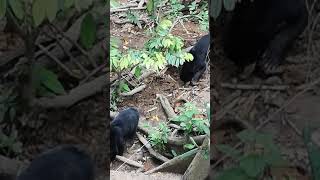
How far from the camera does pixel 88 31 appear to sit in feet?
5.74

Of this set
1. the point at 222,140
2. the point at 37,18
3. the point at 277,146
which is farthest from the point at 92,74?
the point at 277,146

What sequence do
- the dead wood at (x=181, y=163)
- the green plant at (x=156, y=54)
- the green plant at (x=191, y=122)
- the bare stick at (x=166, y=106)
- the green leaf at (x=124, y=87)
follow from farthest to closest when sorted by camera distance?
1. the green leaf at (x=124, y=87)
2. the bare stick at (x=166, y=106)
3. the green plant at (x=191, y=122)
4. the green plant at (x=156, y=54)
5. the dead wood at (x=181, y=163)

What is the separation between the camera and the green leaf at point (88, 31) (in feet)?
5.74

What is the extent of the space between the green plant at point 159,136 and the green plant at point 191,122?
0.09 meters

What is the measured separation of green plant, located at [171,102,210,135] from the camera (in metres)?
3.10

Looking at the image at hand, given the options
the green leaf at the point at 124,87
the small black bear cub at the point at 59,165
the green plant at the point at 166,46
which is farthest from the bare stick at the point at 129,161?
the small black bear cub at the point at 59,165

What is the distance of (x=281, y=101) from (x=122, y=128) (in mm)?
1580

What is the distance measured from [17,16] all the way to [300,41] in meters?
0.80

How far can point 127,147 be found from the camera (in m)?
3.38

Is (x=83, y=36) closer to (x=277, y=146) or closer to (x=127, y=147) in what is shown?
(x=277, y=146)

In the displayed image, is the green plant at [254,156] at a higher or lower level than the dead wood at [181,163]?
higher

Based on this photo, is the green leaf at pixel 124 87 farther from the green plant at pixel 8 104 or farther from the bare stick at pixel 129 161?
the green plant at pixel 8 104

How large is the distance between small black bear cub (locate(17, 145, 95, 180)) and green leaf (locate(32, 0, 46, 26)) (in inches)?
15.1

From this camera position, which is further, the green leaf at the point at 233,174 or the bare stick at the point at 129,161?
the bare stick at the point at 129,161
